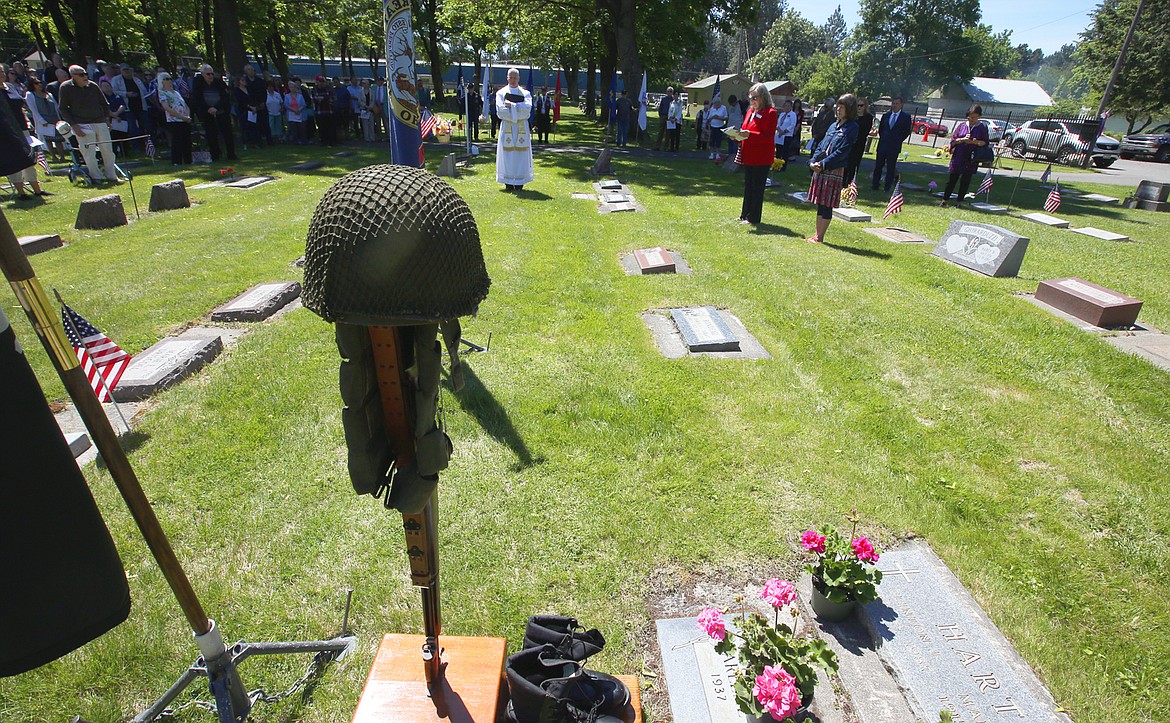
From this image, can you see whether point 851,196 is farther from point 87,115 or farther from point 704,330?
point 87,115

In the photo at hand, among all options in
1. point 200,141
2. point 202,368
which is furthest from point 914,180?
point 200,141

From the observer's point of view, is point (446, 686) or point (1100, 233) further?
point (1100, 233)

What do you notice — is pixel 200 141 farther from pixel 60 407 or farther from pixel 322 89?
pixel 60 407

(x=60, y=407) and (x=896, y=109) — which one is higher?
(x=896, y=109)

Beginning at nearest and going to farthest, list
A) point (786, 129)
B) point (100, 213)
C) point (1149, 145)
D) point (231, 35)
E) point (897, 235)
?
point (100, 213) → point (897, 235) → point (786, 129) → point (231, 35) → point (1149, 145)

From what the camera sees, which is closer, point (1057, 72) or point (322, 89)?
point (322, 89)

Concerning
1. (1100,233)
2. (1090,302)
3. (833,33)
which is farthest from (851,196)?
(833,33)

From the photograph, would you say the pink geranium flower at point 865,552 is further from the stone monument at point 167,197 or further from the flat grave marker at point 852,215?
the stone monument at point 167,197

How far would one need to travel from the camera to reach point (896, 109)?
12.9 meters

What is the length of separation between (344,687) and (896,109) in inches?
584

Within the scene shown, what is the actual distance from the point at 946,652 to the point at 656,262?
5756 mm

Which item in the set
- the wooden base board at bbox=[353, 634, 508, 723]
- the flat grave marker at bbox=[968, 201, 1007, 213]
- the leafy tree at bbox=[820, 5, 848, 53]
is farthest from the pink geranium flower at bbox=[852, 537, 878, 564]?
the leafy tree at bbox=[820, 5, 848, 53]

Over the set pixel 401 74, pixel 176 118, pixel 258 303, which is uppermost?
pixel 401 74

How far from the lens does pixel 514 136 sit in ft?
37.9
